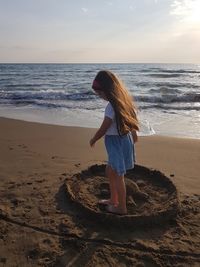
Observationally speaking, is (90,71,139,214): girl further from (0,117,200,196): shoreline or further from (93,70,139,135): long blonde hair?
(0,117,200,196): shoreline

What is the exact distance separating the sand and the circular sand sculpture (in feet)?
0.21

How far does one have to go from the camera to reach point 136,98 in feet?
56.0

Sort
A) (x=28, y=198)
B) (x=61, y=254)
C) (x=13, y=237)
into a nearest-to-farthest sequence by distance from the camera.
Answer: (x=61, y=254)
(x=13, y=237)
(x=28, y=198)

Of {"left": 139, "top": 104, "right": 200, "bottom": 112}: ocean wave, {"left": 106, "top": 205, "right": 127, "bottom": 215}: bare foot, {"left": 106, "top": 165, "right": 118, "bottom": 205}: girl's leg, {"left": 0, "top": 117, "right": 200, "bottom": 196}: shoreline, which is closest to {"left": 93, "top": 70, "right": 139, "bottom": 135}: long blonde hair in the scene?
{"left": 106, "top": 165, "right": 118, "bottom": 205}: girl's leg

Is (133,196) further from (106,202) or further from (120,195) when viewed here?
(120,195)

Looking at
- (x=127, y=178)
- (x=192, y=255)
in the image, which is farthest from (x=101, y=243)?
(x=127, y=178)

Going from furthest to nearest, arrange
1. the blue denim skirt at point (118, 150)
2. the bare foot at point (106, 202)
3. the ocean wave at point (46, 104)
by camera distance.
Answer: the ocean wave at point (46, 104) < the bare foot at point (106, 202) < the blue denim skirt at point (118, 150)

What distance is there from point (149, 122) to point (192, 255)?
7.36 metres

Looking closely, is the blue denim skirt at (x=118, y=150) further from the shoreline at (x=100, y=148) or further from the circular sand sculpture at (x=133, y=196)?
the shoreline at (x=100, y=148)

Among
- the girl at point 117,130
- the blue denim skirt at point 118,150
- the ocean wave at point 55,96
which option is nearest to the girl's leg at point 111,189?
the girl at point 117,130

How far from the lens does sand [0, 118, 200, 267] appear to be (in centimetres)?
319

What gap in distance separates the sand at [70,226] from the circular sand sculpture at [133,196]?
0.21 feet

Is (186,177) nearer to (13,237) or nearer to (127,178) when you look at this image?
(127,178)

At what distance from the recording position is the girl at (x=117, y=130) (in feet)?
12.4
